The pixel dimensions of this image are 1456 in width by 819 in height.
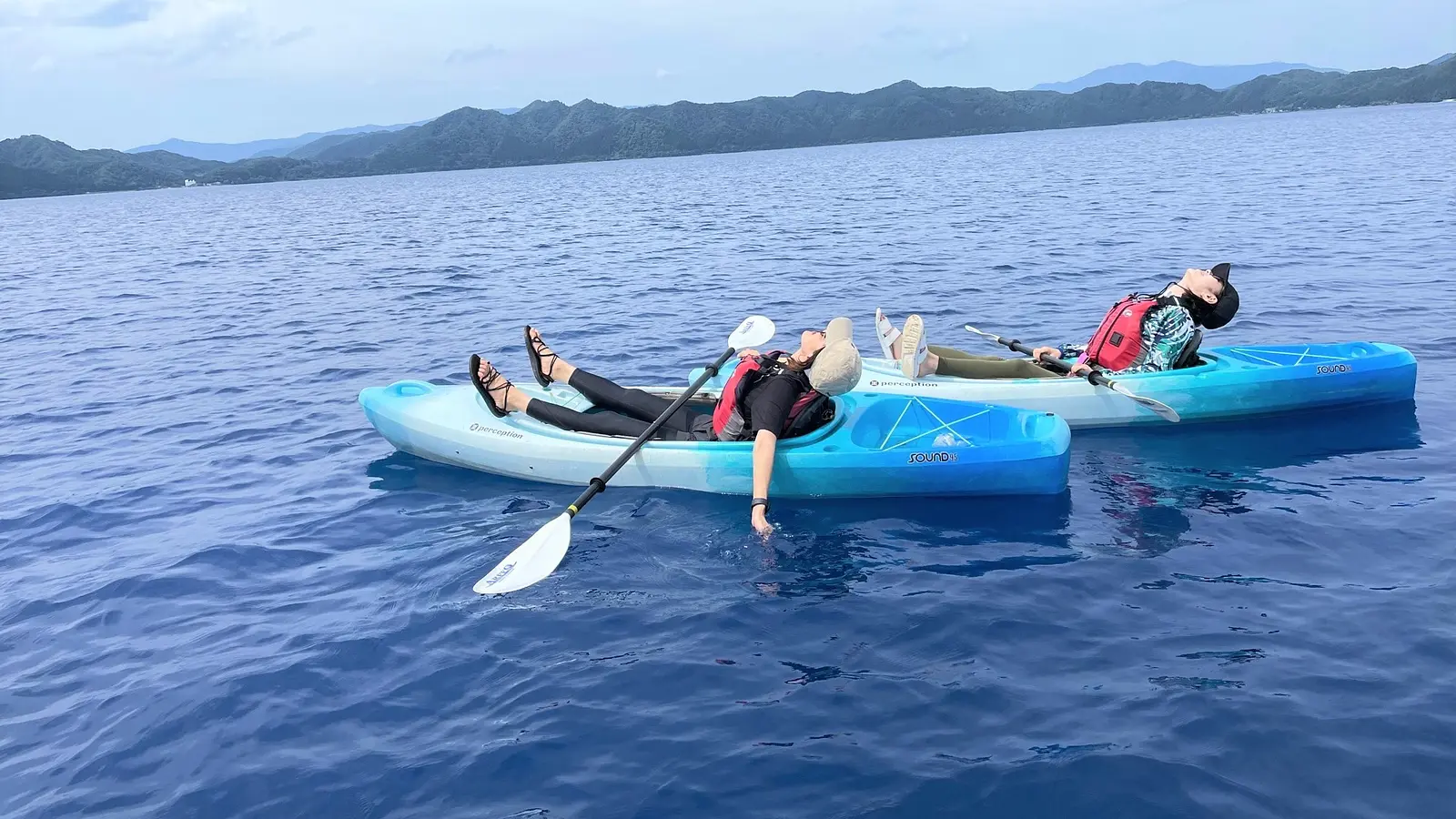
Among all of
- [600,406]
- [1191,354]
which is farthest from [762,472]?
[1191,354]

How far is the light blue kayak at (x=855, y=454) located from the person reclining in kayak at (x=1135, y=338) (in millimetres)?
1492

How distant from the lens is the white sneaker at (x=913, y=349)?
9203mm

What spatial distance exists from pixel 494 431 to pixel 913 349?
12.8 feet

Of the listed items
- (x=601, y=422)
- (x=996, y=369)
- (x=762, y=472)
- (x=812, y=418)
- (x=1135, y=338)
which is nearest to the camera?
(x=762, y=472)

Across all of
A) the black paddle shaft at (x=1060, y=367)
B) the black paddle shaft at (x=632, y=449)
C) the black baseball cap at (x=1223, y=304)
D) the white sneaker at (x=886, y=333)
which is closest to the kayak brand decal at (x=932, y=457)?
the black paddle shaft at (x=632, y=449)

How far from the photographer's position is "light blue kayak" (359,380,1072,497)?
7.37 m

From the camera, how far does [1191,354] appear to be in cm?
909

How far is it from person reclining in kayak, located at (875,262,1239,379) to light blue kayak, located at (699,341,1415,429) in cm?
24

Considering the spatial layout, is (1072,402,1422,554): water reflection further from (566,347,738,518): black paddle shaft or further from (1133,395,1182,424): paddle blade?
(566,347,738,518): black paddle shaft

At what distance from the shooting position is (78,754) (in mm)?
4922

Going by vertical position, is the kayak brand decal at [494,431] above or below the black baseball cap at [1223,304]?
below

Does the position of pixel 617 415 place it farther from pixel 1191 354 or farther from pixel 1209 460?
pixel 1191 354

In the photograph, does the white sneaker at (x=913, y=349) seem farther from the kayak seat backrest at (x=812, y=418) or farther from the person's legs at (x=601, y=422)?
the person's legs at (x=601, y=422)

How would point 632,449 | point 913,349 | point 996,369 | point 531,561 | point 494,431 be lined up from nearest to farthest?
point 531,561 < point 632,449 < point 494,431 < point 913,349 < point 996,369
